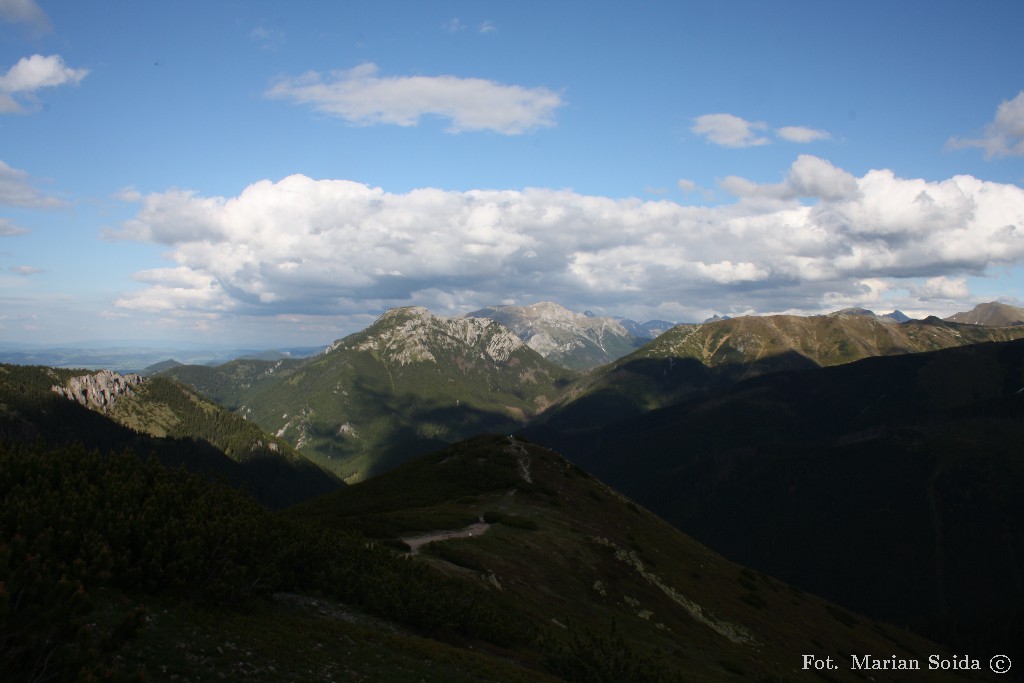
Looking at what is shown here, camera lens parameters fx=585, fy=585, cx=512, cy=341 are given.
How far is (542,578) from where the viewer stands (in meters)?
55.8

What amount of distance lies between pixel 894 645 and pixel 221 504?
A: 364 ft

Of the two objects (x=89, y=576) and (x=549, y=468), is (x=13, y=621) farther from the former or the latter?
(x=549, y=468)

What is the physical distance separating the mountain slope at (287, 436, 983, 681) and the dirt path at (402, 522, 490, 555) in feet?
0.43

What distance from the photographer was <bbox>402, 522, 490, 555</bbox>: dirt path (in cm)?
5460

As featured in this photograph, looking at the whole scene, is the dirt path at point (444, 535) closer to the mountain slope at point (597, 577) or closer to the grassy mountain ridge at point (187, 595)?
the mountain slope at point (597, 577)

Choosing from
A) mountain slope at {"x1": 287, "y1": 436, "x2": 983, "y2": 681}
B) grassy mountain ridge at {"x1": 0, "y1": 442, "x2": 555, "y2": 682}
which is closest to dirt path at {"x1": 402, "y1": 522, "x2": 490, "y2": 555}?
mountain slope at {"x1": 287, "y1": 436, "x2": 983, "y2": 681}

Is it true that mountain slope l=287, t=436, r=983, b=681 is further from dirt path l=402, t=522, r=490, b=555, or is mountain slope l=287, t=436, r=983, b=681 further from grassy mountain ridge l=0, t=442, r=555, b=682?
grassy mountain ridge l=0, t=442, r=555, b=682

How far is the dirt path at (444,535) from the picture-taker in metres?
54.6

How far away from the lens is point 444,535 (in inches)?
2437

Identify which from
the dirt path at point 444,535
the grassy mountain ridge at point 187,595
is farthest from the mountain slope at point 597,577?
the grassy mountain ridge at point 187,595

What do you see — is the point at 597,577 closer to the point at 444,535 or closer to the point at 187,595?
the point at 444,535

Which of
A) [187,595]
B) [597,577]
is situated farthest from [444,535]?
[187,595]

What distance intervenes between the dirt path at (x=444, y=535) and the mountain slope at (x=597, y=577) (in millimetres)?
132

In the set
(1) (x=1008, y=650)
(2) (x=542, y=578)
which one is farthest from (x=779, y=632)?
(1) (x=1008, y=650)
